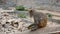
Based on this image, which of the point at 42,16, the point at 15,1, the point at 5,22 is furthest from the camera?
the point at 15,1

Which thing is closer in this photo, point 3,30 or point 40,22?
point 40,22

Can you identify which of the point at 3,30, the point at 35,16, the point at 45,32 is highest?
the point at 35,16

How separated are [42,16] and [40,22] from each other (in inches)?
7.4

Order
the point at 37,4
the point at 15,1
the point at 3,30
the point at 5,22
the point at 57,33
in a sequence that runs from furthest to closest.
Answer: the point at 15,1 → the point at 37,4 → the point at 5,22 → the point at 3,30 → the point at 57,33

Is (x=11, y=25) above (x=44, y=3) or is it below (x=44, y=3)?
below

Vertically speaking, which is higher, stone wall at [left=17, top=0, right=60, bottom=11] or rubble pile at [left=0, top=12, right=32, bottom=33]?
stone wall at [left=17, top=0, right=60, bottom=11]

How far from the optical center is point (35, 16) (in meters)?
4.88

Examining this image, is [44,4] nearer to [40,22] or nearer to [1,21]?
[1,21]

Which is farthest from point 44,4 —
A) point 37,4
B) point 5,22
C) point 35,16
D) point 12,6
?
point 35,16

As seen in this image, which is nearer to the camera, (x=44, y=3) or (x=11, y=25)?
(x=11, y=25)

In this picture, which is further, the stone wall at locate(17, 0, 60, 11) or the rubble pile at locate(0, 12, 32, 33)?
Result: the stone wall at locate(17, 0, 60, 11)

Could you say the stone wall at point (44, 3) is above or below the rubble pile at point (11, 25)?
above

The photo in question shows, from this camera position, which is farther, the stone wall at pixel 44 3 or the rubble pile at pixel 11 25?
the stone wall at pixel 44 3

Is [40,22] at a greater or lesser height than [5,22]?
greater
